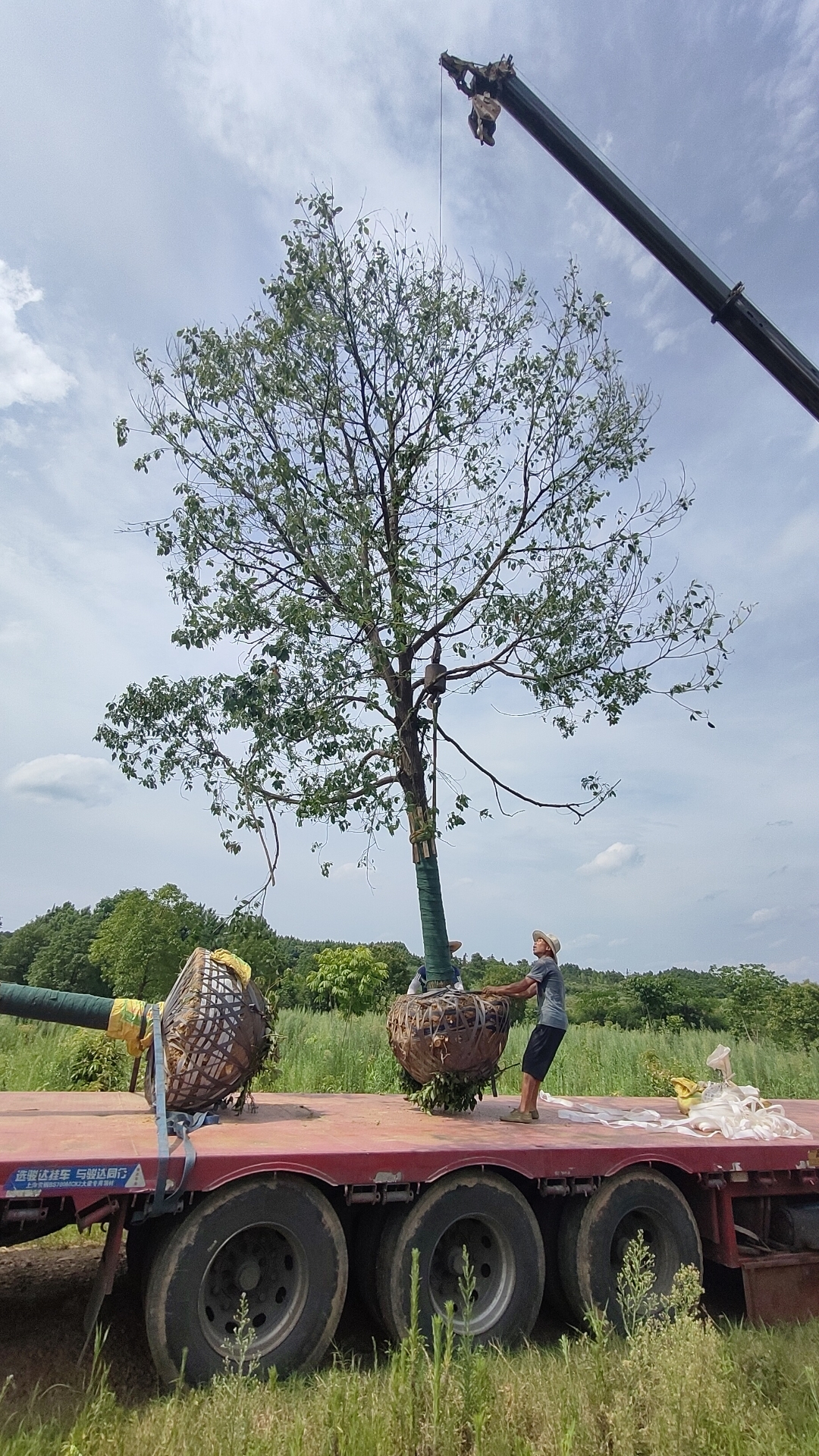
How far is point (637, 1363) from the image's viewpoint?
13.3ft

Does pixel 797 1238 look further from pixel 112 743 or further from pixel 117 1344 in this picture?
pixel 112 743

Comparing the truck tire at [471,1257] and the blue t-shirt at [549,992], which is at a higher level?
the blue t-shirt at [549,992]

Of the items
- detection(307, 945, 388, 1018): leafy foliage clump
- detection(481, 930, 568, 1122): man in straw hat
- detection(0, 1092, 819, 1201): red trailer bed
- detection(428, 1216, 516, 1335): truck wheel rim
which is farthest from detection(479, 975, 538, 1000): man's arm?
detection(307, 945, 388, 1018): leafy foliage clump

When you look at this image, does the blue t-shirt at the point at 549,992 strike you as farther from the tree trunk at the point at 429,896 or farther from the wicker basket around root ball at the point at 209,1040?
the wicker basket around root ball at the point at 209,1040

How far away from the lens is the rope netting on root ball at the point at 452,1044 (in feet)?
22.1

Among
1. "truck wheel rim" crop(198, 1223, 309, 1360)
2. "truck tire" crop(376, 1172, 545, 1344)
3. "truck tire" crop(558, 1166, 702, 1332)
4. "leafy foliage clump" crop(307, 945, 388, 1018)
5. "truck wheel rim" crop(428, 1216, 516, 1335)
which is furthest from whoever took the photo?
"leafy foliage clump" crop(307, 945, 388, 1018)

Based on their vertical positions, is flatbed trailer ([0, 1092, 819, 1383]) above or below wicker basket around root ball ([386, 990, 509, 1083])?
below

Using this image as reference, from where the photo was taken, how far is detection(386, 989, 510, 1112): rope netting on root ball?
6738 millimetres

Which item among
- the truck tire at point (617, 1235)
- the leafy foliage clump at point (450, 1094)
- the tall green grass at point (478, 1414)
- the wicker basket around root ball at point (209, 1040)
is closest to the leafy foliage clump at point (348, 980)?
the leafy foliage clump at point (450, 1094)

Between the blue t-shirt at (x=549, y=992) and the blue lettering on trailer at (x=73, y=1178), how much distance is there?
3.42 meters

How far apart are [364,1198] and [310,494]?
21.3ft

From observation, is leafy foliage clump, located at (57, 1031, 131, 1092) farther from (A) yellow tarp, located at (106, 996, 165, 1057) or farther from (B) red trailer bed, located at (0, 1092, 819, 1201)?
(A) yellow tarp, located at (106, 996, 165, 1057)

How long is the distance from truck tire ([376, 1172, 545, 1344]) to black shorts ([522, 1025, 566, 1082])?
1.44 m

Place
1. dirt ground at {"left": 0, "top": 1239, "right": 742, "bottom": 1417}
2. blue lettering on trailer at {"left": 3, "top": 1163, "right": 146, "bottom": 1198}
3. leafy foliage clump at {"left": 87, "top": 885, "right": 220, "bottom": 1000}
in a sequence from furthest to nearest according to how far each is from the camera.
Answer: leafy foliage clump at {"left": 87, "top": 885, "right": 220, "bottom": 1000}, dirt ground at {"left": 0, "top": 1239, "right": 742, "bottom": 1417}, blue lettering on trailer at {"left": 3, "top": 1163, "right": 146, "bottom": 1198}
